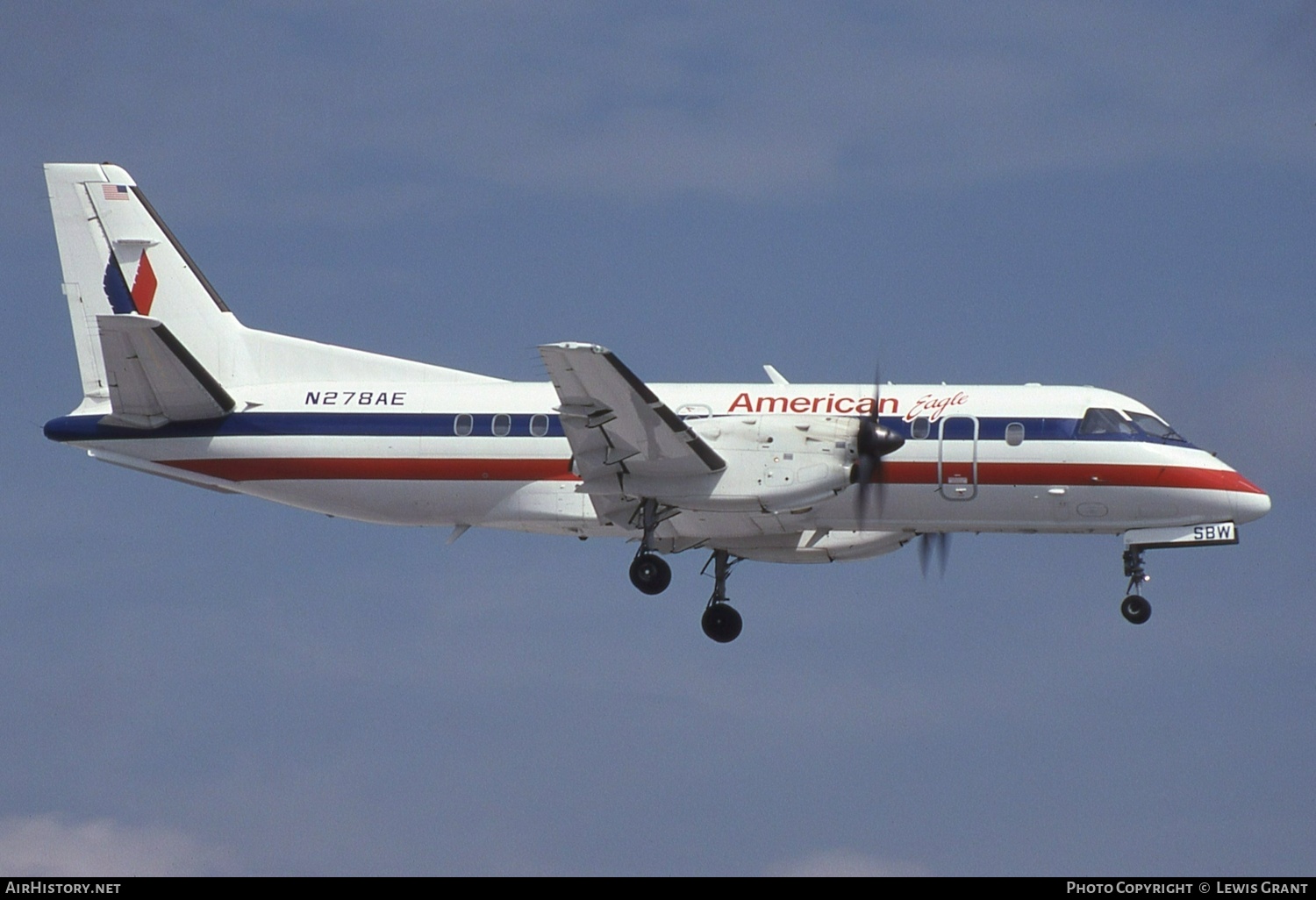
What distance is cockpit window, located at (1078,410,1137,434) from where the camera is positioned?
29219 mm

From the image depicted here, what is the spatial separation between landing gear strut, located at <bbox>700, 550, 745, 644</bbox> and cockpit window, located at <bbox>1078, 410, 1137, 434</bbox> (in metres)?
6.76

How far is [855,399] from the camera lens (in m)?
29.8

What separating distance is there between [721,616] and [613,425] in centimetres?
568

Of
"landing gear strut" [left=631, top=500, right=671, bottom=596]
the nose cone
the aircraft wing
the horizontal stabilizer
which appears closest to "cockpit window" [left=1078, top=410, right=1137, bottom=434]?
the nose cone

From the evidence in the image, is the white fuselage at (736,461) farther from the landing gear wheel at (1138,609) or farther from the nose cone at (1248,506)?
the landing gear wheel at (1138,609)

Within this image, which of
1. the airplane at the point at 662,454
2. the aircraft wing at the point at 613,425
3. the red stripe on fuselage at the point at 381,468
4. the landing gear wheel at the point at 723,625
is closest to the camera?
the aircraft wing at the point at 613,425

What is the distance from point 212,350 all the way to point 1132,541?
16.9 metres

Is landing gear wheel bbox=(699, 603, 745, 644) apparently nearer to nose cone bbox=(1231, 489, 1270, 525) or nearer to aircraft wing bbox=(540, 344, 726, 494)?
aircraft wing bbox=(540, 344, 726, 494)

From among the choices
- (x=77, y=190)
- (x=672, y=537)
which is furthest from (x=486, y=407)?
(x=77, y=190)

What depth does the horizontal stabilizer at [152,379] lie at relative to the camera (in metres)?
29.0

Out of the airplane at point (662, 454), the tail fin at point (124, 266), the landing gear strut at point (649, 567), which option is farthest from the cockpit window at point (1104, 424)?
the tail fin at point (124, 266)

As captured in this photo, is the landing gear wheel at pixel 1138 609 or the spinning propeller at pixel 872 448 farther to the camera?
the landing gear wheel at pixel 1138 609
